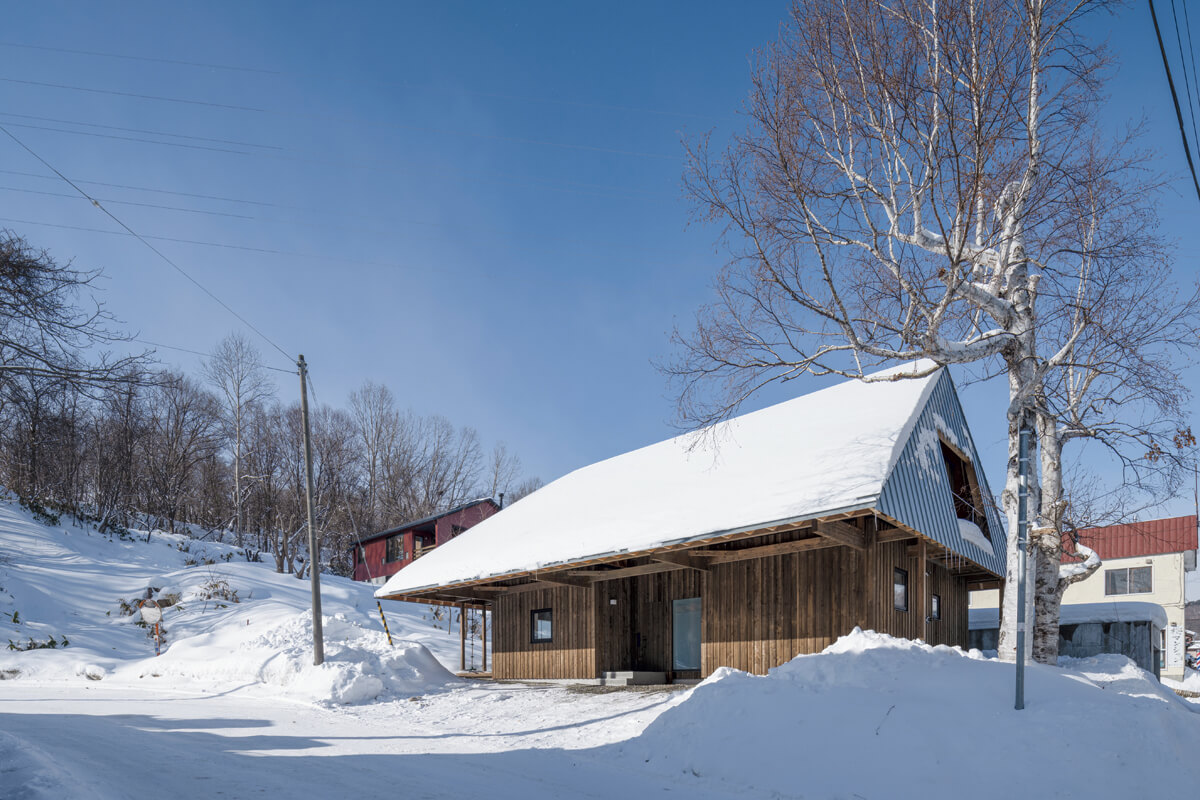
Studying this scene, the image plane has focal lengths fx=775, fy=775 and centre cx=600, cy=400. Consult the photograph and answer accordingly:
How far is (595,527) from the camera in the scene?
15.6 m

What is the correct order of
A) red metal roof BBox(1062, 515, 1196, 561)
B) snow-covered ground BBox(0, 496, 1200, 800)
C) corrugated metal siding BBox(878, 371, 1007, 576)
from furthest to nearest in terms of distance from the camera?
1. red metal roof BBox(1062, 515, 1196, 561)
2. corrugated metal siding BBox(878, 371, 1007, 576)
3. snow-covered ground BBox(0, 496, 1200, 800)

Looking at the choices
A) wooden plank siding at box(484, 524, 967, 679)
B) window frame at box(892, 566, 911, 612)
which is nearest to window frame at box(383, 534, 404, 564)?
wooden plank siding at box(484, 524, 967, 679)

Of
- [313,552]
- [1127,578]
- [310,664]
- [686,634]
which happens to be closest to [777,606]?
[686,634]

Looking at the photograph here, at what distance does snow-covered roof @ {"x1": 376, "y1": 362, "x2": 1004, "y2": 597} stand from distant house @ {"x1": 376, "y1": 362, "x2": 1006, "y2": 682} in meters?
0.05

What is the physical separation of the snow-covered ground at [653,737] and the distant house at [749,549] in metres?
2.27

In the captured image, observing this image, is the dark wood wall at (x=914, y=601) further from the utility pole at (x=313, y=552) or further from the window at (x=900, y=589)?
the utility pole at (x=313, y=552)

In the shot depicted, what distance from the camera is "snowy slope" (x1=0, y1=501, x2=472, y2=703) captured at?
16016 mm

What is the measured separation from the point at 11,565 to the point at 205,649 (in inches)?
340

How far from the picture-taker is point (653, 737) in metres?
8.76

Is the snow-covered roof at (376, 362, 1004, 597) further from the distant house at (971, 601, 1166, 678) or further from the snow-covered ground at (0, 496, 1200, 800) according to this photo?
the distant house at (971, 601, 1166, 678)

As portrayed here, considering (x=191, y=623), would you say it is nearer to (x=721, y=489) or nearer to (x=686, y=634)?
(x=686, y=634)

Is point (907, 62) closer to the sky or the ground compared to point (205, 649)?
closer to the sky

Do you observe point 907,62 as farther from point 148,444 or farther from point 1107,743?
point 148,444

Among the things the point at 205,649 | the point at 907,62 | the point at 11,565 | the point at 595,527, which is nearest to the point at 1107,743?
the point at 907,62
